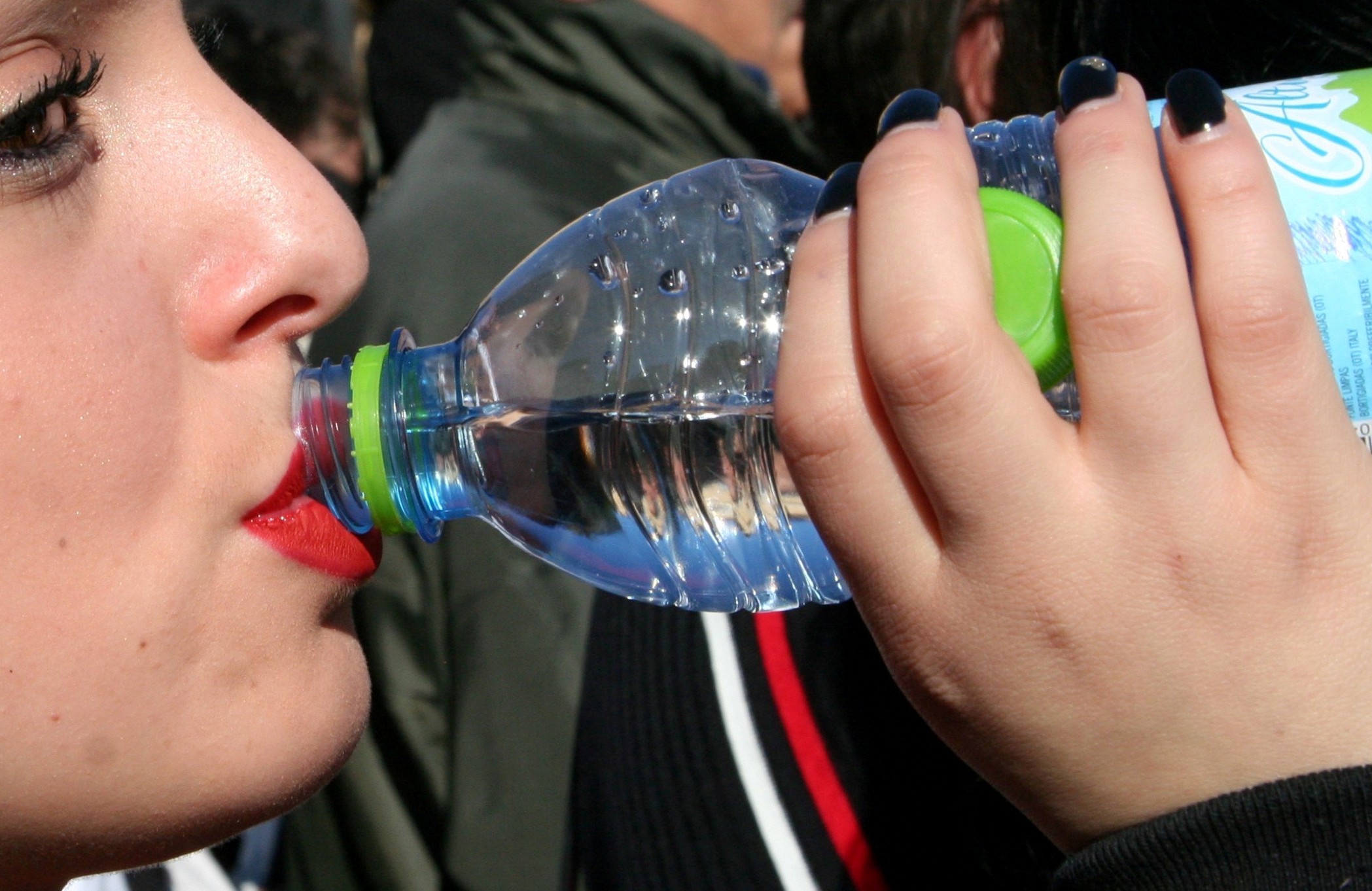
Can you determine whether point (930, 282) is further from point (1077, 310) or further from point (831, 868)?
point (831, 868)

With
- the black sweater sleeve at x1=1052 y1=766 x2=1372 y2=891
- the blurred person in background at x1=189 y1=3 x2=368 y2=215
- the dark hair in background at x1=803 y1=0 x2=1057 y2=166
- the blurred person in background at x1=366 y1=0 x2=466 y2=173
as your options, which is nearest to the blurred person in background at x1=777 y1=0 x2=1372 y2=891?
the black sweater sleeve at x1=1052 y1=766 x2=1372 y2=891

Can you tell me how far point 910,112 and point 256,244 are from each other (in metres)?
0.59

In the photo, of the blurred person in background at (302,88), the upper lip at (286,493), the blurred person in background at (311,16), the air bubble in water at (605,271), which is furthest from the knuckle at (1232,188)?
the blurred person in background at (302,88)

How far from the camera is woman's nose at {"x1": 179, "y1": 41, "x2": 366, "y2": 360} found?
1.06 metres

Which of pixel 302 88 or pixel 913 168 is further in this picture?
pixel 302 88

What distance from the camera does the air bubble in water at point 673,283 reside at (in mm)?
1432

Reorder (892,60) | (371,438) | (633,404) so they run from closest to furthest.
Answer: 1. (371,438)
2. (633,404)
3. (892,60)

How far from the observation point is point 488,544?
190 cm

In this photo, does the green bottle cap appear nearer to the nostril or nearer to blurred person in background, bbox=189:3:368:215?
the nostril

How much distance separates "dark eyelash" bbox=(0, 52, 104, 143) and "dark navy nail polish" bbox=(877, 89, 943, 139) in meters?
0.66

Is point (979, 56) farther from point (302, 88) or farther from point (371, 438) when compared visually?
point (302, 88)

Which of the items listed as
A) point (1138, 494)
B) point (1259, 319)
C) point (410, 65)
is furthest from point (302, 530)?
point (410, 65)

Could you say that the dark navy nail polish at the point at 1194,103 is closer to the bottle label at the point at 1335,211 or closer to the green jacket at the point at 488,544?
the bottle label at the point at 1335,211

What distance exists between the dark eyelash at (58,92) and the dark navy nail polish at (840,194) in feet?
2.01
